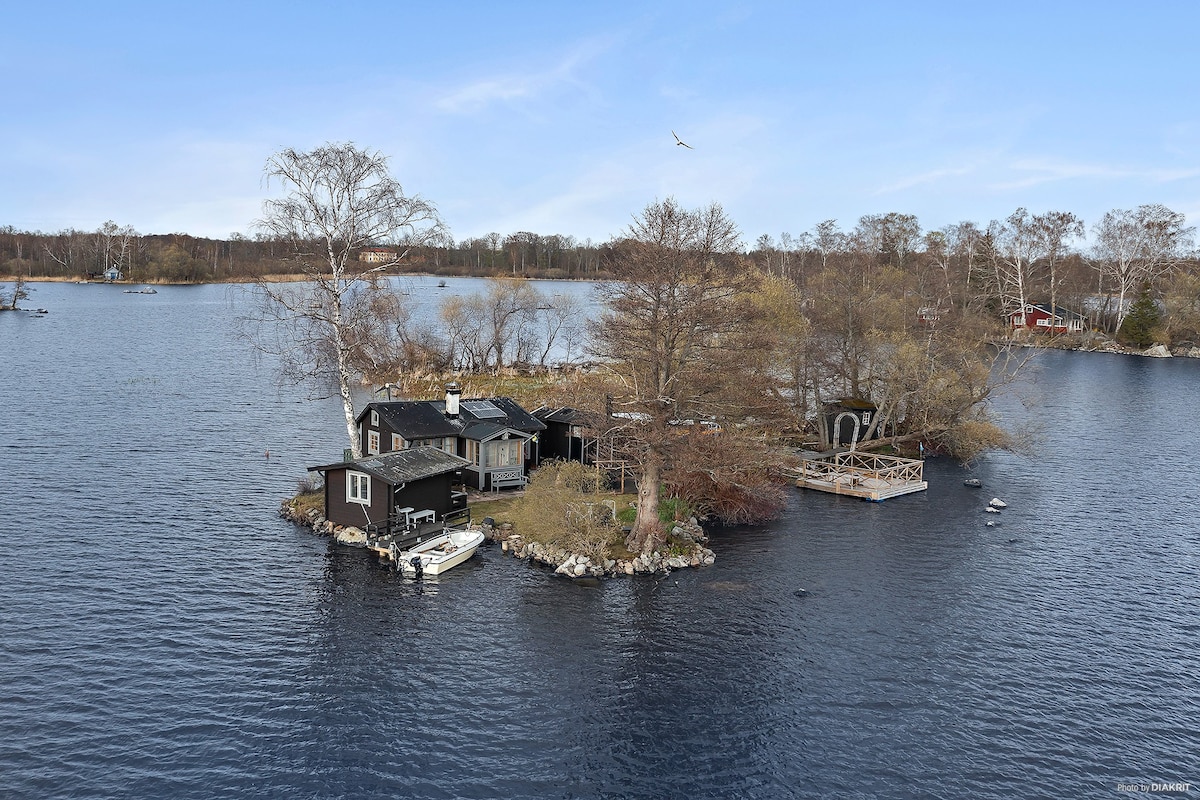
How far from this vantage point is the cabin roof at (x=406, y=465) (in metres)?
37.4

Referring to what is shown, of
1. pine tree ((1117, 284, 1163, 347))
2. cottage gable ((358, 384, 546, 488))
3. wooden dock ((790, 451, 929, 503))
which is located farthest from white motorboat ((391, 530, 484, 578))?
pine tree ((1117, 284, 1163, 347))

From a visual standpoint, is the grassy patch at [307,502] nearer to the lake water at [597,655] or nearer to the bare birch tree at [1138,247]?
the lake water at [597,655]

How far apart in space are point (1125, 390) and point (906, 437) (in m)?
49.6

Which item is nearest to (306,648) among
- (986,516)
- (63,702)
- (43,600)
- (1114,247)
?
(63,702)

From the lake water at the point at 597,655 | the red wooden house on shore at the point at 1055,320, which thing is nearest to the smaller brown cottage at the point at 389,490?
the lake water at the point at 597,655

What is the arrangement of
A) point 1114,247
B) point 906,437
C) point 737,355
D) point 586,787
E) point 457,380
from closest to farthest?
point 586,787
point 737,355
point 906,437
point 457,380
point 1114,247

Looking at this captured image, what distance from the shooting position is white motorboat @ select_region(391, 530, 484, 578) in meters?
34.3

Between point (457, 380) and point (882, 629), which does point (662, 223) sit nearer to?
point (882, 629)

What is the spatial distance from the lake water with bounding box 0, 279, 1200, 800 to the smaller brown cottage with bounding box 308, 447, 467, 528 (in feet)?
6.83

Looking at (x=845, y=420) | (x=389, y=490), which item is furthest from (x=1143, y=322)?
(x=389, y=490)

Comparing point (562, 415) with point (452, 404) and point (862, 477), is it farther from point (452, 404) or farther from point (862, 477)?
point (862, 477)

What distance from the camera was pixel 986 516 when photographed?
4512cm

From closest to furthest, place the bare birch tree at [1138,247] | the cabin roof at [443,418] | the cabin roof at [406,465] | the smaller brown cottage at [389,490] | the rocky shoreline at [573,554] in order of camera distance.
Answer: the rocky shoreline at [573,554], the cabin roof at [406,465], the smaller brown cottage at [389,490], the cabin roof at [443,418], the bare birch tree at [1138,247]

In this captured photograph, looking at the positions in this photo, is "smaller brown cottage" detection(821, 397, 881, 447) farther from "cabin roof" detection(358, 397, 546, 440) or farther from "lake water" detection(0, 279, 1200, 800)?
"cabin roof" detection(358, 397, 546, 440)
